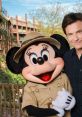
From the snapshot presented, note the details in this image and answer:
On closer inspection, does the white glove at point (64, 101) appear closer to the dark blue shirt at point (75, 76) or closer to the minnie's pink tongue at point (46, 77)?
the dark blue shirt at point (75, 76)

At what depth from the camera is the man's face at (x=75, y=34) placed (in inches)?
142

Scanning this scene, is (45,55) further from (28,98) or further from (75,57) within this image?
(28,98)

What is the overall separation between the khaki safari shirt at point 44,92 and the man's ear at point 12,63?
0.65ft

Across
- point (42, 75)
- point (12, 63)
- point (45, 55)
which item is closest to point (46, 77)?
point (42, 75)

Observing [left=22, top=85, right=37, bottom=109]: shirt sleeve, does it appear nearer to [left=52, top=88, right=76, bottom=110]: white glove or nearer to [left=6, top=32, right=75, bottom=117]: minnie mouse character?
[left=6, top=32, right=75, bottom=117]: minnie mouse character

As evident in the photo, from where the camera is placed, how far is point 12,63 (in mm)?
3797

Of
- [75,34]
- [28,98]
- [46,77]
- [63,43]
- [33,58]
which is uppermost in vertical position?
[75,34]

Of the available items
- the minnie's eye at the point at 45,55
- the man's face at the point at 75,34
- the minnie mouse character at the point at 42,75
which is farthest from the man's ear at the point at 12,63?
the man's face at the point at 75,34

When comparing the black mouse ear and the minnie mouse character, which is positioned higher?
the black mouse ear

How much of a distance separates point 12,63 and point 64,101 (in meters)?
0.62

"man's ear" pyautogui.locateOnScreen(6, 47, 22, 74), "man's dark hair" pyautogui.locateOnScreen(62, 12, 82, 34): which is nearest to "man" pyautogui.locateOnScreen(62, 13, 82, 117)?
"man's dark hair" pyautogui.locateOnScreen(62, 12, 82, 34)

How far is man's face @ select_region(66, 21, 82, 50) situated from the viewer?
360cm

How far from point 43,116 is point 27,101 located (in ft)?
0.68

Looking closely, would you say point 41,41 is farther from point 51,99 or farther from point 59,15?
point 59,15
